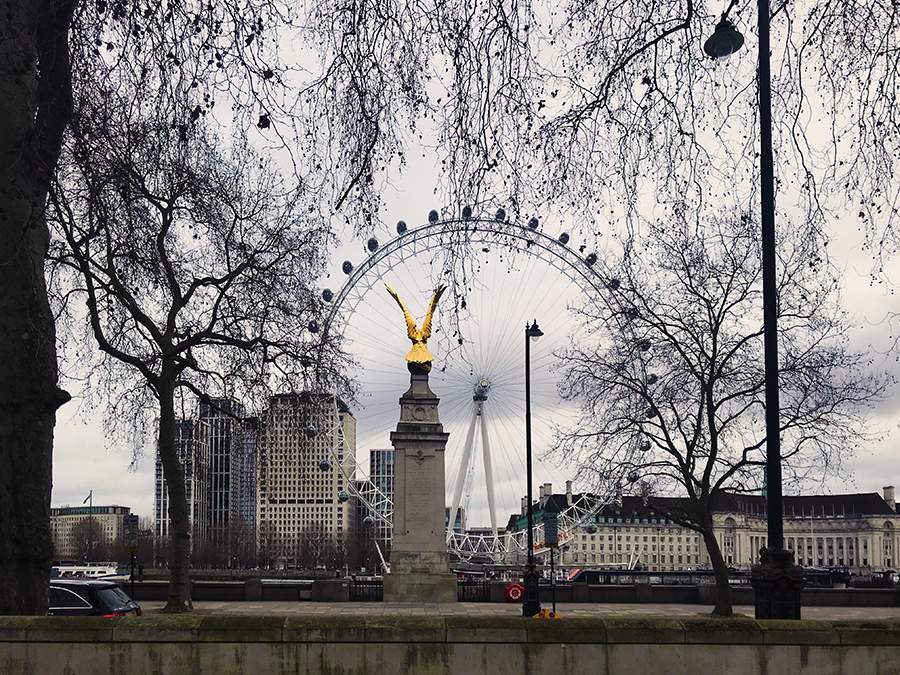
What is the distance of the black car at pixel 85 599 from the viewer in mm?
21578

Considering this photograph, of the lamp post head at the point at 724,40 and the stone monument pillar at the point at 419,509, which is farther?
the stone monument pillar at the point at 419,509

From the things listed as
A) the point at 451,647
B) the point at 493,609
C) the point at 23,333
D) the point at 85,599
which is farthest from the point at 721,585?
the point at 23,333

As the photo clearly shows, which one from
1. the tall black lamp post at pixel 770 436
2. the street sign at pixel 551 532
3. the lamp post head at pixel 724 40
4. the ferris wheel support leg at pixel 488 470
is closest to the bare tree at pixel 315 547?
the ferris wheel support leg at pixel 488 470

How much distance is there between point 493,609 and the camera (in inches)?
1457

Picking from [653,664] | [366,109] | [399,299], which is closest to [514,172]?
[366,109]

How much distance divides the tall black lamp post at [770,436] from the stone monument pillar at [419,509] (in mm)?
31029

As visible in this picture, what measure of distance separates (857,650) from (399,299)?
133 feet

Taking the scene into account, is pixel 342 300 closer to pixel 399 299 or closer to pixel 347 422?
pixel 399 299

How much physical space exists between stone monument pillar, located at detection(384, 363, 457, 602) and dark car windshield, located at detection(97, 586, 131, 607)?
20706 mm

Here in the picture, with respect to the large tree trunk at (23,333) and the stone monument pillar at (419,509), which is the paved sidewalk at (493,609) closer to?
the stone monument pillar at (419,509)

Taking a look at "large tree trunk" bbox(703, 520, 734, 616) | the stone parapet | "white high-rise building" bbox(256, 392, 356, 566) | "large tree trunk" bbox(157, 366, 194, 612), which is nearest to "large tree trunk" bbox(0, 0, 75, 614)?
the stone parapet

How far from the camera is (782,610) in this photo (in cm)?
1207

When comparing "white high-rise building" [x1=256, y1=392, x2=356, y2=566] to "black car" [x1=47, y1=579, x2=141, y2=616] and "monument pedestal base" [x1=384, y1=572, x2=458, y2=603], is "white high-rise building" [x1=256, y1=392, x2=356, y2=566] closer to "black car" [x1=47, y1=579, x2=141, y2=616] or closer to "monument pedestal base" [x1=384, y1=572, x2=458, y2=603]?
"monument pedestal base" [x1=384, y1=572, x2=458, y2=603]

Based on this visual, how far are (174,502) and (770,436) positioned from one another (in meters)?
23.0
